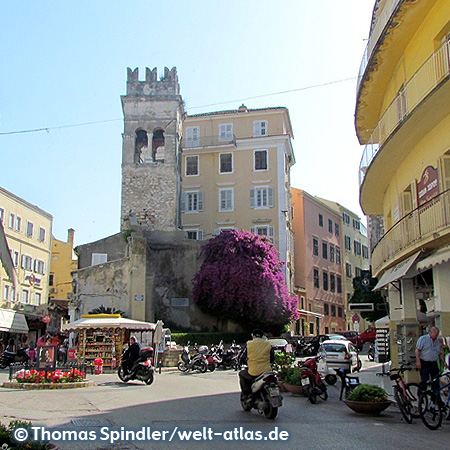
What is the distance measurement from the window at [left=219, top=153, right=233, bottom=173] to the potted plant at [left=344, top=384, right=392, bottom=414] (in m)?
39.1

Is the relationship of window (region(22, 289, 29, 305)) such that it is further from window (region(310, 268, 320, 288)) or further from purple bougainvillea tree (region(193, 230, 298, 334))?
window (region(310, 268, 320, 288))

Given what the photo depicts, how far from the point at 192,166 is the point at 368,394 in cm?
4051

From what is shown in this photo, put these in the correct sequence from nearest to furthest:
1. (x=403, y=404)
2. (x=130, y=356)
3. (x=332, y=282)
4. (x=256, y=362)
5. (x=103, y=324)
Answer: (x=403, y=404)
(x=256, y=362)
(x=130, y=356)
(x=103, y=324)
(x=332, y=282)

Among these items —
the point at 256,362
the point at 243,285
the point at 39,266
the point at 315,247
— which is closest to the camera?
the point at 256,362

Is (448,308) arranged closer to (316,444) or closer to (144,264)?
(316,444)

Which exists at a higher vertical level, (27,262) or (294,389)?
(27,262)

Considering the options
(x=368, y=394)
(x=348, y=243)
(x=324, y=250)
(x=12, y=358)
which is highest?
(x=348, y=243)

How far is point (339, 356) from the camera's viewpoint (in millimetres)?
23938

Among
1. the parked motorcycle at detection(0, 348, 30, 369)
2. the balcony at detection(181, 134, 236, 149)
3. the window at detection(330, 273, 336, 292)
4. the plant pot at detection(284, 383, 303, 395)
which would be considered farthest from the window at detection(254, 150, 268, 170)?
the plant pot at detection(284, 383, 303, 395)

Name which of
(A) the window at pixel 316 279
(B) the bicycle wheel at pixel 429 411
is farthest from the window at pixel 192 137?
(B) the bicycle wheel at pixel 429 411

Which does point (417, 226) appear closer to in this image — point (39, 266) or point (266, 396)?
point (266, 396)

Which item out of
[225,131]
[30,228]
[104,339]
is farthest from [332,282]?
[104,339]

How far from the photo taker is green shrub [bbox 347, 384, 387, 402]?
11656 mm

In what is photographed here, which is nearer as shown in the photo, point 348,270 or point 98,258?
point 98,258
